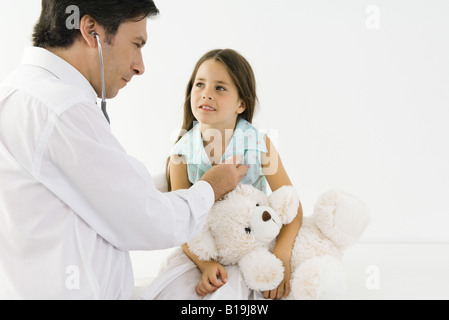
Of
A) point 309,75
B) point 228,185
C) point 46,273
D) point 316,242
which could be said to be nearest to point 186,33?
point 309,75

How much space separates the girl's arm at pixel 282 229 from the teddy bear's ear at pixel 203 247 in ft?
0.60

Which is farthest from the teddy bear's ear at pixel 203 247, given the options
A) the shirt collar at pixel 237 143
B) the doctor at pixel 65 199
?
the shirt collar at pixel 237 143

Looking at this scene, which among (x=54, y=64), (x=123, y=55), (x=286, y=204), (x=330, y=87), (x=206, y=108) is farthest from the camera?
(x=330, y=87)

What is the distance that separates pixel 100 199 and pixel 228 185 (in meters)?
0.43

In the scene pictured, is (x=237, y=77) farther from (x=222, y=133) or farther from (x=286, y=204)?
(x=286, y=204)

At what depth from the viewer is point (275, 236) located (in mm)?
1271

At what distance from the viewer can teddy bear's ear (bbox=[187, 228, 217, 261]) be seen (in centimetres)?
126

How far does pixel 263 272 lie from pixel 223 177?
0.29 meters

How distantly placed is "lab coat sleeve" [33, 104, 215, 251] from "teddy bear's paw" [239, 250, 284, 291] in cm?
28

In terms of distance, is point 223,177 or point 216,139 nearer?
point 223,177

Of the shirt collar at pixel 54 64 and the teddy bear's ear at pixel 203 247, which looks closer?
the shirt collar at pixel 54 64

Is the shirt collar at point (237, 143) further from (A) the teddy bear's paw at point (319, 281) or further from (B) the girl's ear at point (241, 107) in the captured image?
(A) the teddy bear's paw at point (319, 281)

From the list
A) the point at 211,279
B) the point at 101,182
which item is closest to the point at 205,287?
the point at 211,279

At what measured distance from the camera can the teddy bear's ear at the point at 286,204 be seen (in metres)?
1.29
